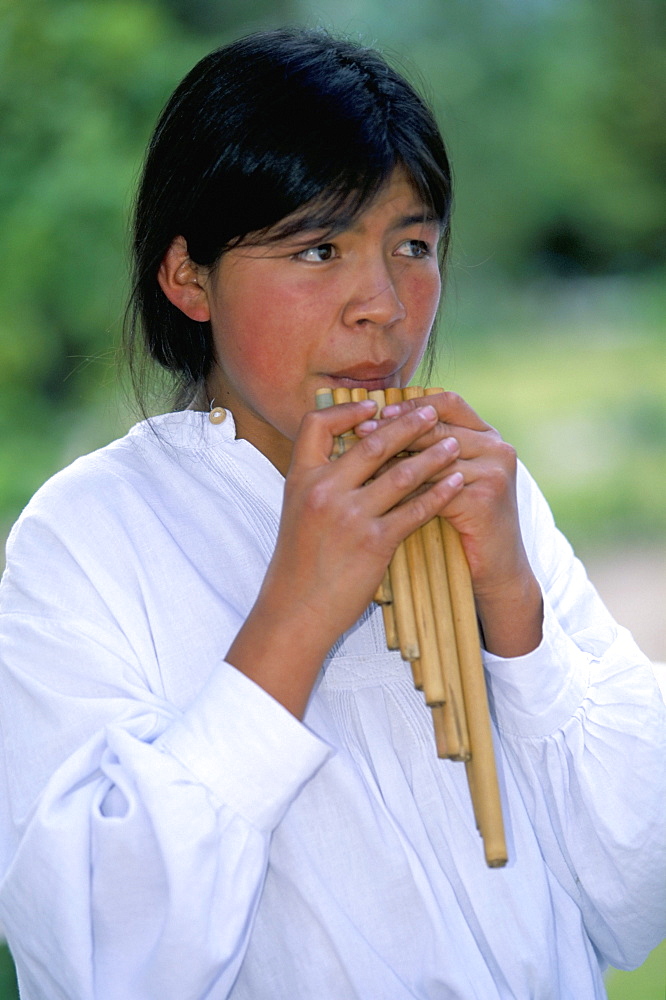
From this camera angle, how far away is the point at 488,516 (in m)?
1.33

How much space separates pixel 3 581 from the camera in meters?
1.46

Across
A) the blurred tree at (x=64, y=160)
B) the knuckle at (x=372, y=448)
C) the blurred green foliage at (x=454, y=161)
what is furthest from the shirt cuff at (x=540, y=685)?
the blurred tree at (x=64, y=160)

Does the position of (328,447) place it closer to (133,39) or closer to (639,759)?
(639,759)

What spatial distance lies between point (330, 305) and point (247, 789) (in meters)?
0.62

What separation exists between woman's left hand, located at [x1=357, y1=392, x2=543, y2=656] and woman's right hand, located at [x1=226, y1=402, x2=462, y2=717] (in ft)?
0.20

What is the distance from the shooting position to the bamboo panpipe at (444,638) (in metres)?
1.26

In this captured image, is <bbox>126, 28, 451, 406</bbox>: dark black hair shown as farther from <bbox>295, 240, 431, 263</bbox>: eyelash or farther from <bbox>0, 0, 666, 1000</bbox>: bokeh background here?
<bbox>0, 0, 666, 1000</bbox>: bokeh background

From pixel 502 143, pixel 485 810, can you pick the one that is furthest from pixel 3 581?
pixel 502 143

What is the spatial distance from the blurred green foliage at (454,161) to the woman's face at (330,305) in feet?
10.2

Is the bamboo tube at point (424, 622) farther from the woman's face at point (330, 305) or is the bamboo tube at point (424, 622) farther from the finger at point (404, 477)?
the woman's face at point (330, 305)

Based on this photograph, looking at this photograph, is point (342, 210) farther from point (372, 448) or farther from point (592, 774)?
point (592, 774)

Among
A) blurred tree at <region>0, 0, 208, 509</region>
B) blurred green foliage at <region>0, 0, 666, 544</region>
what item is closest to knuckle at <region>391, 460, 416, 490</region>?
blurred green foliage at <region>0, 0, 666, 544</region>

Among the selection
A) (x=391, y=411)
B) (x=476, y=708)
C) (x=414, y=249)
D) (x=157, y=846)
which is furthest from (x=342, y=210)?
(x=157, y=846)

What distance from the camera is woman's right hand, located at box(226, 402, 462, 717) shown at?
1.21 meters
